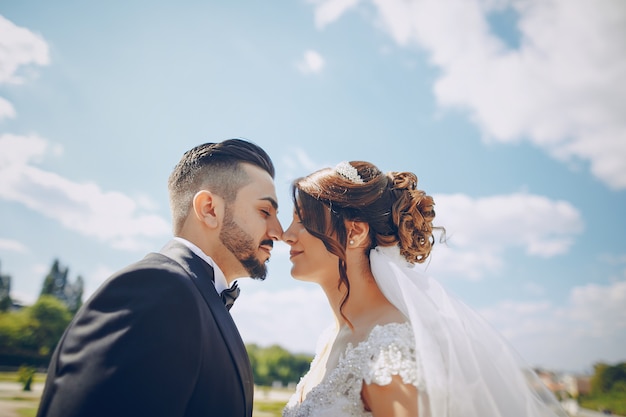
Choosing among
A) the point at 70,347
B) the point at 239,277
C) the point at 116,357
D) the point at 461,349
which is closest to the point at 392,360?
the point at 461,349

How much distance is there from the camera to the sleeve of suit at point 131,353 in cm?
229

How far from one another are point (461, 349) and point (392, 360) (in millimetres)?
692

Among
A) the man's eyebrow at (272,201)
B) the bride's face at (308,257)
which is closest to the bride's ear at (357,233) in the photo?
the bride's face at (308,257)

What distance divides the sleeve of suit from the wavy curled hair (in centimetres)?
200

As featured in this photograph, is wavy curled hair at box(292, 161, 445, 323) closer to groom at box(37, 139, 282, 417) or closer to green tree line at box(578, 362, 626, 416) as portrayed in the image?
groom at box(37, 139, 282, 417)

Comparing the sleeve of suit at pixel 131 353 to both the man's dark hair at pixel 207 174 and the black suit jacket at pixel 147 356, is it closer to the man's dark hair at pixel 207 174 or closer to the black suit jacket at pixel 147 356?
the black suit jacket at pixel 147 356

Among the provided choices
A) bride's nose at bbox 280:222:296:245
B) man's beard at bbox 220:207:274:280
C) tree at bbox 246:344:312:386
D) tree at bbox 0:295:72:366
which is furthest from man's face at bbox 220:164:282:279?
tree at bbox 246:344:312:386

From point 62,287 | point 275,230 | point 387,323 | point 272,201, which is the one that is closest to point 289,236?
point 275,230

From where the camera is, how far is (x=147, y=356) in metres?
2.43

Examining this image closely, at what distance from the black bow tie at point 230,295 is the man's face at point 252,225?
0.20 meters

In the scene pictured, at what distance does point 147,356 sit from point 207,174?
204 centimetres

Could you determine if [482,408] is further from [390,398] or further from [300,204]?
[300,204]

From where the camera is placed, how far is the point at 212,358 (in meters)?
2.81

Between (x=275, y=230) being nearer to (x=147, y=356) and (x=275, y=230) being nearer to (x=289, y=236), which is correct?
(x=289, y=236)
